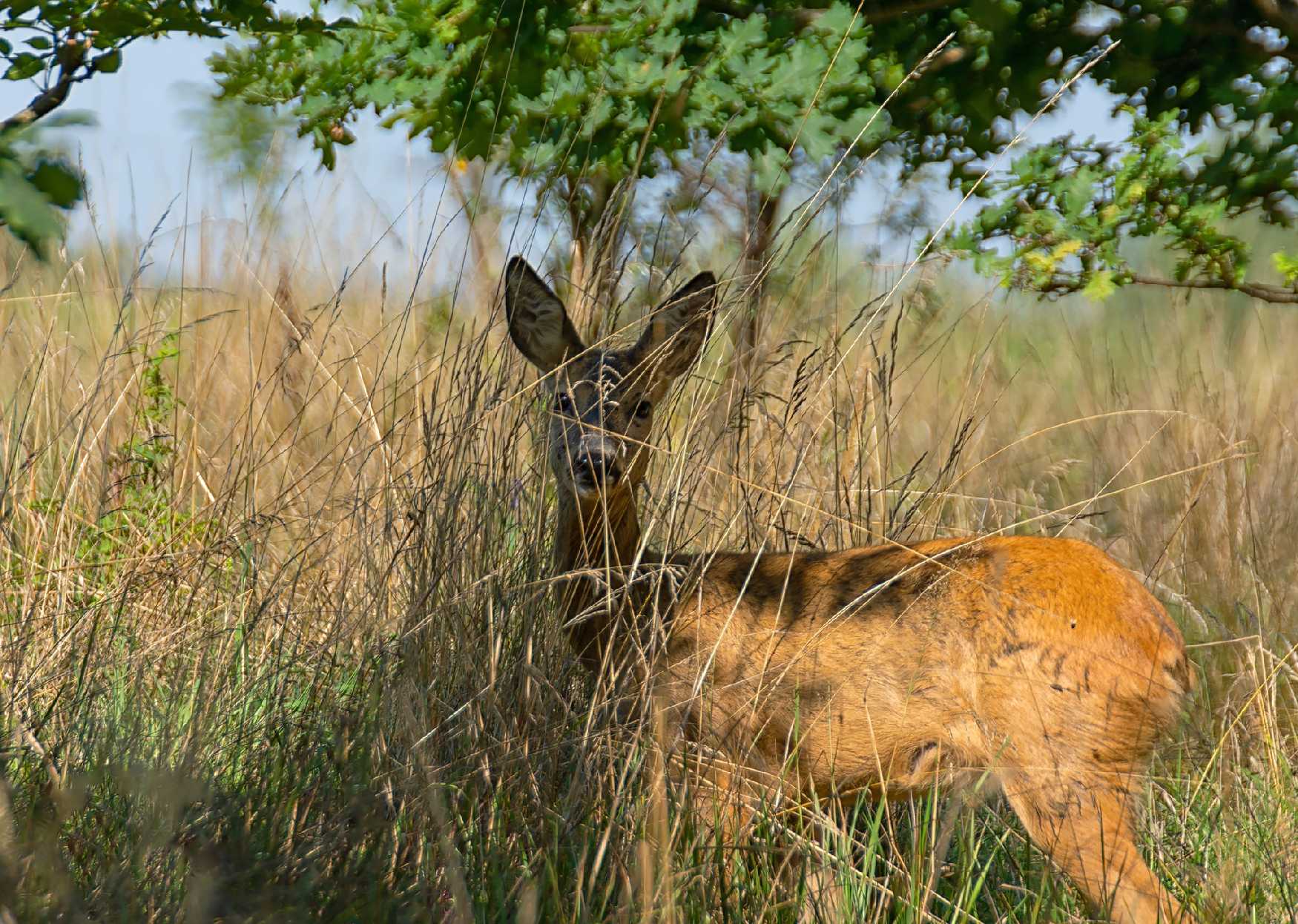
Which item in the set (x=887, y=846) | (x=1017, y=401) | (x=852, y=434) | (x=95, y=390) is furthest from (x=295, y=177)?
(x=1017, y=401)

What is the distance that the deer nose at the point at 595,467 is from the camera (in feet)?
12.3

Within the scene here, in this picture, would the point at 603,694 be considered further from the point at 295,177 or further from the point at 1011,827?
the point at 295,177

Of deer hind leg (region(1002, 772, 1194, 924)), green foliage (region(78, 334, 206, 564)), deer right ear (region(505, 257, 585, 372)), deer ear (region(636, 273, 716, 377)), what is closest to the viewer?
deer hind leg (region(1002, 772, 1194, 924))

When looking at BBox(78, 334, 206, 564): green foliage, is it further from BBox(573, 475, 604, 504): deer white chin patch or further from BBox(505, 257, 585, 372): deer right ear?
BBox(573, 475, 604, 504): deer white chin patch

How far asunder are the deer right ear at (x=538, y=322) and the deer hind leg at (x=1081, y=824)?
6.10ft

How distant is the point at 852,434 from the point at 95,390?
8.64 ft

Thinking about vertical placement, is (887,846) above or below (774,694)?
below

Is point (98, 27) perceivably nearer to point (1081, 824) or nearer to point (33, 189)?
point (33, 189)

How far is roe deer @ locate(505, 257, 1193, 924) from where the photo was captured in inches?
132

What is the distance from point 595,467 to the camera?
12.5ft

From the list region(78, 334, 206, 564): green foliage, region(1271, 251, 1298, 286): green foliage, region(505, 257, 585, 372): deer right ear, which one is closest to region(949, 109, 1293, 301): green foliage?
region(1271, 251, 1298, 286): green foliage

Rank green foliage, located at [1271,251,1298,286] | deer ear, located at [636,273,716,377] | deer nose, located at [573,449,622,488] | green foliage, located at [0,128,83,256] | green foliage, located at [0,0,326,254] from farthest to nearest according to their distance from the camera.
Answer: deer ear, located at [636,273,716,377], green foliage, located at [1271,251,1298,286], deer nose, located at [573,449,622,488], green foliage, located at [0,0,326,254], green foliage, located at [0,128,83,256]

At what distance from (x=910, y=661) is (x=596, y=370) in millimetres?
1351

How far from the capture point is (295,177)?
4633 millimetres
